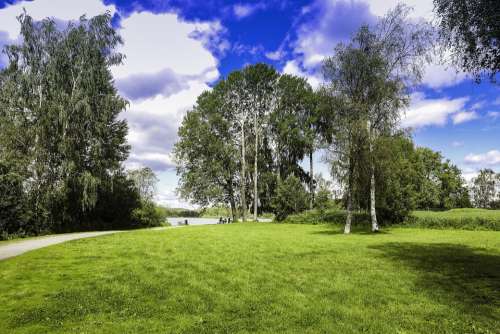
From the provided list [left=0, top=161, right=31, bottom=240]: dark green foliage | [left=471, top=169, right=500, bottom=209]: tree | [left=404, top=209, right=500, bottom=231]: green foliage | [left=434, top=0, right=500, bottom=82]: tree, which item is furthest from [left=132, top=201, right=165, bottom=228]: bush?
[left=471, top=169, right=500, bottom=209]: tree

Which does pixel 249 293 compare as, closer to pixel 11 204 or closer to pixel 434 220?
pixel 11 204

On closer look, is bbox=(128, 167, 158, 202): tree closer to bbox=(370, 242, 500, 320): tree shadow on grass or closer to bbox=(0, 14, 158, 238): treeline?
bbox=(0, 14, 158, 238): treeline

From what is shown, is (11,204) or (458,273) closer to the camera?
(458,273)

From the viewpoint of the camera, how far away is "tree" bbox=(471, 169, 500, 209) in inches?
3612

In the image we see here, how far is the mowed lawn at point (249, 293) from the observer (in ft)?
19.5

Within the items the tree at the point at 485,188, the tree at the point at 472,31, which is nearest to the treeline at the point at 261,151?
the tree at the point at 472,31

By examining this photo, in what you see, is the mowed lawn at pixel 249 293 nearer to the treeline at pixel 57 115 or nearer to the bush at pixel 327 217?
the treeline at pixel 57 115

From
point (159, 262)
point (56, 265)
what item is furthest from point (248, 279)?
point (56, 265)

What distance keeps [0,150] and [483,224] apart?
127ft

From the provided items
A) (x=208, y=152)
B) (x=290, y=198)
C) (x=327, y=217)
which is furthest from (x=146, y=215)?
(x=327, y=217)

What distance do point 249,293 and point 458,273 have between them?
672 centimetres

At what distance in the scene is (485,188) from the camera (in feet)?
304

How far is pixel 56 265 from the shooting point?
1072cm

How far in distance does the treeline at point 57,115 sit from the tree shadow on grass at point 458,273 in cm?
2189
